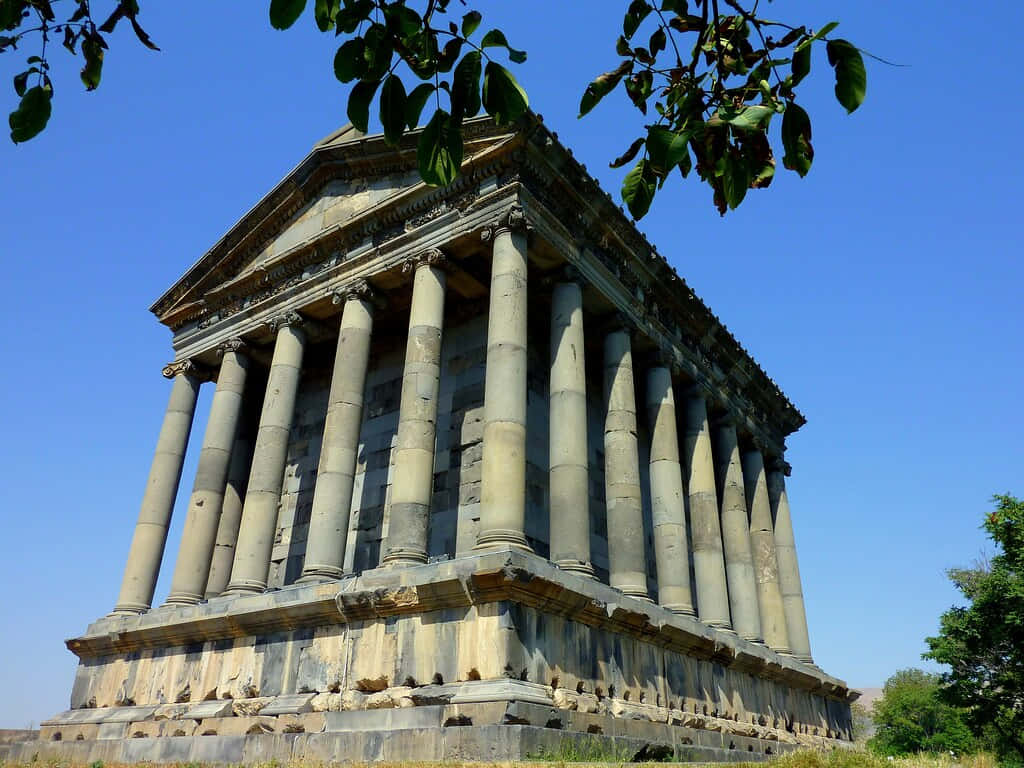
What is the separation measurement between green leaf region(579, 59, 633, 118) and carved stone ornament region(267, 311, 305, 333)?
17601mm

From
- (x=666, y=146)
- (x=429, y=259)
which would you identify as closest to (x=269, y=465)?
(x=429, y=259)

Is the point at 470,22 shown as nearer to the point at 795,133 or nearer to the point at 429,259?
the point at 795,133

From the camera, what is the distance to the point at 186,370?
2400cm

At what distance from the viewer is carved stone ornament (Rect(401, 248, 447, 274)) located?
18766 mm

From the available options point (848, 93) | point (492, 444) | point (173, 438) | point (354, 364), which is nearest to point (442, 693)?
point (492, 444)

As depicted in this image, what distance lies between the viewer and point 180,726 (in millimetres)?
16203

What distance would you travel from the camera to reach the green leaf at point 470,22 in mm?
4586

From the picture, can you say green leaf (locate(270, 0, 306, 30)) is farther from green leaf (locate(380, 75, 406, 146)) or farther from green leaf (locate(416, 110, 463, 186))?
green leaf (locate(416, 110, 463, 186))

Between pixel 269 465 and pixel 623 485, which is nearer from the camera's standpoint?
pixel 623 485

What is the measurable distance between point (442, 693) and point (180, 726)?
6696 mm

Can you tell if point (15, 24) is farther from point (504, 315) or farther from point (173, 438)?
point (173, 438)

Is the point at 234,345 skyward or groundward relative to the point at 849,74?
skyward

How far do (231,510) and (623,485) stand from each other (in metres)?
11.6

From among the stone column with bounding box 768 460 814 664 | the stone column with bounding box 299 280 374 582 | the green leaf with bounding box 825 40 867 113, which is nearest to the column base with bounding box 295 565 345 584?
the stone column with bounding box 299 280 374 582
